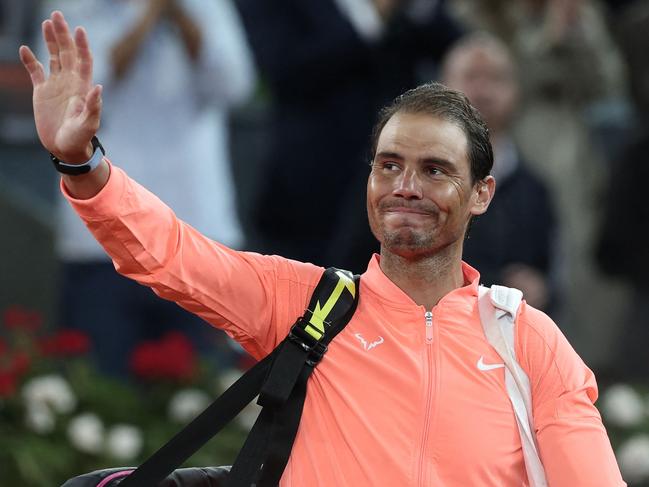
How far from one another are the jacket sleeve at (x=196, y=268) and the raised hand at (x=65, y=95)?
0.37 feet

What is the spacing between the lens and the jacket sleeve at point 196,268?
3332mm

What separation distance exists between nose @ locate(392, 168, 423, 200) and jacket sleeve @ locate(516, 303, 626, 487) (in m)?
0.38

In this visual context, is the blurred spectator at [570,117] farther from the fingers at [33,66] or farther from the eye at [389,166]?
the fingers at [33,66]

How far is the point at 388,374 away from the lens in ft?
11.5

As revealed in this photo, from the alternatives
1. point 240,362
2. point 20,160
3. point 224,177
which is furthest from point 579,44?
point 20,160

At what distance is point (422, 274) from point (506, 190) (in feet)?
8.66

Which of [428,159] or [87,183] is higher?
[428,159]

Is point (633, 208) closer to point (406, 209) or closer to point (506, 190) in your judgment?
point (506, 190)

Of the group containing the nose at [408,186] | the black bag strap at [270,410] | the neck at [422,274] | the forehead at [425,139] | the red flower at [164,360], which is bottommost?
the black bag strap at [270,410]

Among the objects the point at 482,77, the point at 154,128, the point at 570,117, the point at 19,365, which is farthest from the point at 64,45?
the point at 570,117

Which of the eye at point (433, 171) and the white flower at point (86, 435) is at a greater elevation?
the eye at point (433, 171)

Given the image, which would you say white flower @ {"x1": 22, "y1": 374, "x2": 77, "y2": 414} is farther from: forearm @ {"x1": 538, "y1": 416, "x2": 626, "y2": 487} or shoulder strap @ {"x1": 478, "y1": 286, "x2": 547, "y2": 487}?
forearm @ {"x1": 538, "y1": 416, "x2": 626, "y2": 487}

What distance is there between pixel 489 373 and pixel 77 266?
3388 mm

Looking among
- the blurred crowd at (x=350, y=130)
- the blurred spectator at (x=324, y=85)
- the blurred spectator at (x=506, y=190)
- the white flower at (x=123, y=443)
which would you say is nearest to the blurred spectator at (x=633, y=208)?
the blurred crowd at (x=350, y=130)
